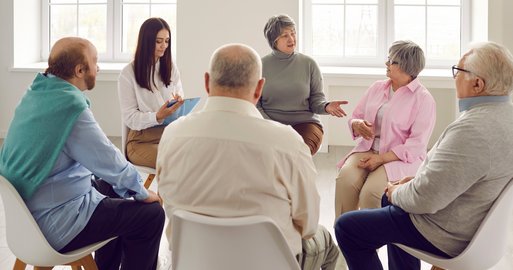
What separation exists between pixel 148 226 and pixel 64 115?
1.92ft

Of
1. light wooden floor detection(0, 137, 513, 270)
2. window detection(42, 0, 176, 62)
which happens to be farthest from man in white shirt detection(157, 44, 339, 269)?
window detection(42, 0, 176, 62)

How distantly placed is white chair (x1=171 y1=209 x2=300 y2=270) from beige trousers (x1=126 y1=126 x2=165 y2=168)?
6.77ft

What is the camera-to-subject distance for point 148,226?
10.0 ft

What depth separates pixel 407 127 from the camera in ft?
12.7

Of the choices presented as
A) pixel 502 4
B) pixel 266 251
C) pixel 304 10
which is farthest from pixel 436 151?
pixel 304 10

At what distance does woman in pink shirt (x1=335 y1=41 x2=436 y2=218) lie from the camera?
3809mm

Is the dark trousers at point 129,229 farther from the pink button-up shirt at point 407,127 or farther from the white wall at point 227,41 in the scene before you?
the white wall at point 227,41

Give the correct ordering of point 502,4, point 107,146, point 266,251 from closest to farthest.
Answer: point 266,251 → point 107,146 → point 502,4

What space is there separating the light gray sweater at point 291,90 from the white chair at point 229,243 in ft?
7.60

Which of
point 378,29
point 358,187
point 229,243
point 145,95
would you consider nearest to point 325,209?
point 358,187

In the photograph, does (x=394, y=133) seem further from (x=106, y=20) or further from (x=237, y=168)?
(x=106, y=20)

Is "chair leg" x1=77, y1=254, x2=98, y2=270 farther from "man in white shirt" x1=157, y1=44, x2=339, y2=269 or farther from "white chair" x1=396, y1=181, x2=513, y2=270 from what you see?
A: "white chair" x1=396, y1=181, x2=513, y2=270

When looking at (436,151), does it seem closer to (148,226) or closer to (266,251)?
(266,251)

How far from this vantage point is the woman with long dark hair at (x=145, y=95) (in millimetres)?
4414
